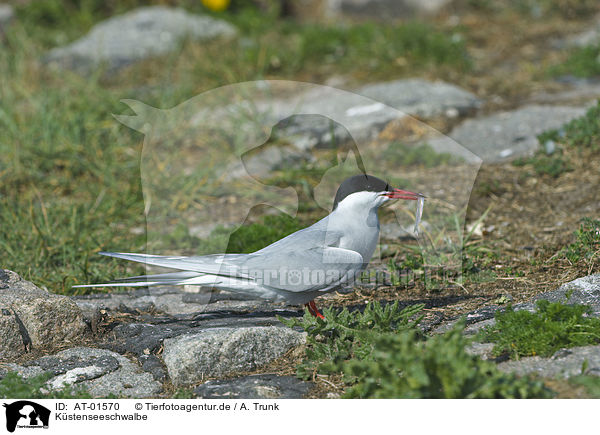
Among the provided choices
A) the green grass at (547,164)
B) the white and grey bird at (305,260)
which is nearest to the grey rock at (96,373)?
the white and grey bird at (305,260)

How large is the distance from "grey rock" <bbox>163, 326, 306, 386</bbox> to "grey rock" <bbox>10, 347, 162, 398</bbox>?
116mm

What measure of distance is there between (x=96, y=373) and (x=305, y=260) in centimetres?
91

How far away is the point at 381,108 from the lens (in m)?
5.52

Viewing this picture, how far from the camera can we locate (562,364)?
7.24 feet

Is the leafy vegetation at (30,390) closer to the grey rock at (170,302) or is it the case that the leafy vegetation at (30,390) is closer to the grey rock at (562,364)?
the grey rock at (170,302)

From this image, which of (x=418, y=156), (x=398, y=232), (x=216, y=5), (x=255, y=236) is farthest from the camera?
(x=216, y=5)

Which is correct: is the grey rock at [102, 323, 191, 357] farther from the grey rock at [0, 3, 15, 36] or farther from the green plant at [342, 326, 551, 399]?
the grey rock at [0, 3, 15, 36]

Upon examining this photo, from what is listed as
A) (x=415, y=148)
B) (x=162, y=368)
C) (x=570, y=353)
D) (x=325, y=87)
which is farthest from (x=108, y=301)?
(x=325, y=87)

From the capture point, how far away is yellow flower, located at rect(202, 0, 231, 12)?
8.54 m

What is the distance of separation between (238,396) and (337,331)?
48 cm

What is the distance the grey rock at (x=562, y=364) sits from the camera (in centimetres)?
214

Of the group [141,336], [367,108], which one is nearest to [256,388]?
[141,336]

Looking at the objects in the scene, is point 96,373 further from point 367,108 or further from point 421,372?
point 367,108
